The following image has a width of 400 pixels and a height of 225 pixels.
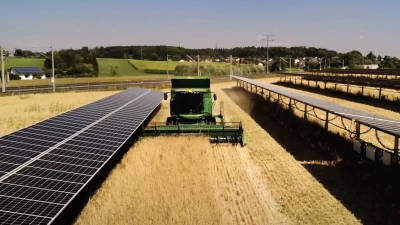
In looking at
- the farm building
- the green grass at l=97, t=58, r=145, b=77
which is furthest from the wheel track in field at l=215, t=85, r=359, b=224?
the green grass at l=97, t=58, r=145, b=77

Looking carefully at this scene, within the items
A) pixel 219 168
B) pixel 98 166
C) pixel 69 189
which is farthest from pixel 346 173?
pixel 69 189

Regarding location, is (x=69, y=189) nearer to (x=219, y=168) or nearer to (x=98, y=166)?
(x=98, y=166)

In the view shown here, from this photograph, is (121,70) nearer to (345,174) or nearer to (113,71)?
(113,71)

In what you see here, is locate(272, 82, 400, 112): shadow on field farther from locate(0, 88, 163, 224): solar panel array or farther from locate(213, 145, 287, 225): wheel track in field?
locate(0, 88, 163, 224): solar panel array

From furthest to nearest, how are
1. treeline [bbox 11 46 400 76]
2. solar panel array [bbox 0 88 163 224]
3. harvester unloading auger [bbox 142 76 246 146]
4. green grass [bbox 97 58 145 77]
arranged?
green grass [bbox 97 58 145 77] < treeline [bbox 11 46 400 76] < harvester unloading auger [bbox 142 76 246 146] < solar panel array [bbox 0 88 163 224]

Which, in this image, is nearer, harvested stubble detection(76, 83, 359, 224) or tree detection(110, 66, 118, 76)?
harvested stubble detection(76, 83, 359, 224)

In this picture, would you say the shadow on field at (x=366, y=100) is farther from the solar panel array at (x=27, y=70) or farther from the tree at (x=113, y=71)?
the solar panel array at (x=27, y=70)

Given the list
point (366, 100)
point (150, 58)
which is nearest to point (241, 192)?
point (366, 100)
